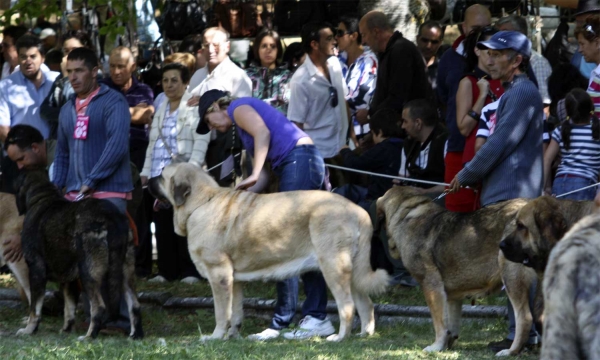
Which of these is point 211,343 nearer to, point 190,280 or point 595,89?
point 190,280

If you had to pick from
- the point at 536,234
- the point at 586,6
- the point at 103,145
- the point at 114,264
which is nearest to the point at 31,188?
the point at 103,145

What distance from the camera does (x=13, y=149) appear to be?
33.7 feet

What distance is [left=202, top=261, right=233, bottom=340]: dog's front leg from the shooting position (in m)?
9.02

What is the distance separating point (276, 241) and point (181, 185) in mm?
984

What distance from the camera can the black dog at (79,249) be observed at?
9273 millimetres

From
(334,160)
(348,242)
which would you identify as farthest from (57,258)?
(334,160)

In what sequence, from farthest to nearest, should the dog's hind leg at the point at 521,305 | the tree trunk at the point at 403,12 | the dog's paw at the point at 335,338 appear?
1. the tree trunk at the point at 403,12
2. the dog's paw at the point at 335,338
3. the dog's hind leg at the point at 521,305

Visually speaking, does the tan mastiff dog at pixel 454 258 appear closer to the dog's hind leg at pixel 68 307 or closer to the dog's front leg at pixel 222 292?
the dog's front leg at pixel 222 292

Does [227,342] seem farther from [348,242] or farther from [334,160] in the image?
[334,160]

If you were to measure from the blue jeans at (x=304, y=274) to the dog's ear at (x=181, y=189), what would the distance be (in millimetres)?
786

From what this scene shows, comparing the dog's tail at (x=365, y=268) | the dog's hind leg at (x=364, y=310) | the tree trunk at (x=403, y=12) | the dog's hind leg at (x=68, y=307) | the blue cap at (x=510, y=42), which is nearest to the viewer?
the blue cap at (x=510, y=42)

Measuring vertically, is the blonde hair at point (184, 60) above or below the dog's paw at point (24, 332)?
above

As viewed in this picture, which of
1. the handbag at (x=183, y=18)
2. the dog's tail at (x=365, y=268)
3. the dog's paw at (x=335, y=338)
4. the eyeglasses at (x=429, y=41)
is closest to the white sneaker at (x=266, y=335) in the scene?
the dog's paw at (x=335, y=338)

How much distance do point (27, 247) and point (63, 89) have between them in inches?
117
